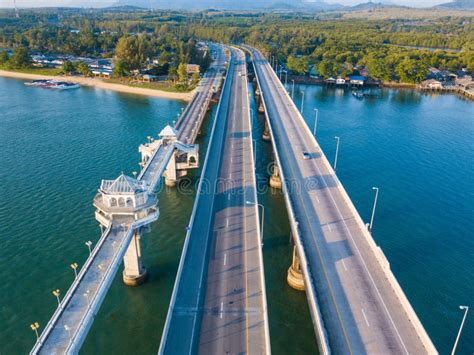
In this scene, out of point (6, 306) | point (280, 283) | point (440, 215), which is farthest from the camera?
point (440, 215)

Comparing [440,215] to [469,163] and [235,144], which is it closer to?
[469,163]

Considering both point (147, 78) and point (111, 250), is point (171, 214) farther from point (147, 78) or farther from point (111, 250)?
point (147, 78)

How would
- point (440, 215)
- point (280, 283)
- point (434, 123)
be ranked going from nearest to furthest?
1. point (280, 283)
2. point (440, 215)
3. point (434, 123)

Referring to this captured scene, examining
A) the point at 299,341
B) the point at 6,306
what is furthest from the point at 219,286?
the point at 6,306

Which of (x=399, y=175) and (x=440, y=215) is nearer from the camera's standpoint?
(x=440, y=215)

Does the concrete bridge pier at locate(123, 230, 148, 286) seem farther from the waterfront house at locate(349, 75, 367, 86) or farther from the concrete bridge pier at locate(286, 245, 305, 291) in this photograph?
the waterfront house at locate(349, 75, 367, 86)

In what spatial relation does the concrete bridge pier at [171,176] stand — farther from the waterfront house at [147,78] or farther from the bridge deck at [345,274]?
the waterfront house at [147,78]

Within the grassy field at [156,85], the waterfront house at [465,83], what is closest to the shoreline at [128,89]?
the grassy field at [156,85]
